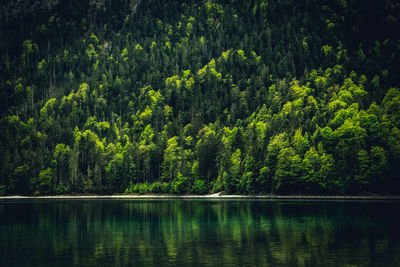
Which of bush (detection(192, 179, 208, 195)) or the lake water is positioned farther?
bush (detection(192, 179, 208, 195))

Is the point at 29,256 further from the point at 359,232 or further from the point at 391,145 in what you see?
the point at 391,145

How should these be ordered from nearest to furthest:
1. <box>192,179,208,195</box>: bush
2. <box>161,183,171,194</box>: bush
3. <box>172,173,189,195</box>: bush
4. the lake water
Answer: the lake water < <box>192,179,208,195</box>: bush < <box>172,173,189,195</box>: bush < <box>161,183,171,194</box>: bush

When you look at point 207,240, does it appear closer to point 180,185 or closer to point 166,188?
point 180,185

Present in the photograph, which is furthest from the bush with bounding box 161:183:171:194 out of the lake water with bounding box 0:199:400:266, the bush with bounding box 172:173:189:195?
the lake water with bounding box 0:199:400:266

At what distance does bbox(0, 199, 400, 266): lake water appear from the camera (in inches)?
1770

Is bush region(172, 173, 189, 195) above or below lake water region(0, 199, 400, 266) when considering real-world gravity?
above

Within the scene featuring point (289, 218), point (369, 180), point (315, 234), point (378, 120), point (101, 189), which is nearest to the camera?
point (315, 234)

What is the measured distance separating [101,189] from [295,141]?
2915 inches

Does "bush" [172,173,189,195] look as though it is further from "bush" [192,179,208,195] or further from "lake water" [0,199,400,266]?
"lake water" [0,199,400,266]

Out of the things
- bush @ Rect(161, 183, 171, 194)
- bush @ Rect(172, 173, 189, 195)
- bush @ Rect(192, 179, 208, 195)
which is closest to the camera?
bush @ Rect(192, 179, 208, 195)

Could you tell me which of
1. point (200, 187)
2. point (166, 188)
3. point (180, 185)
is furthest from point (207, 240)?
point (166, 188)

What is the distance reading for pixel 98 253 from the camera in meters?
49.7

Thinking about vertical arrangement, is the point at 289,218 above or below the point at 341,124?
below

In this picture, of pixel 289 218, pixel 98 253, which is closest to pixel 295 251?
pixel 98 253
